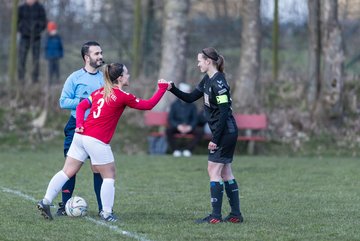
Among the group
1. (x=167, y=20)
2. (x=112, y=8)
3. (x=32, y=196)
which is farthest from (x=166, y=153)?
(x=112, y=8)

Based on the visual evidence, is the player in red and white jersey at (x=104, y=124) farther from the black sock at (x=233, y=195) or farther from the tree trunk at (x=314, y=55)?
the tree trunk at (x=314, y=55)

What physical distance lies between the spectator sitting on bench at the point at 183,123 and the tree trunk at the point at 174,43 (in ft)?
5.59

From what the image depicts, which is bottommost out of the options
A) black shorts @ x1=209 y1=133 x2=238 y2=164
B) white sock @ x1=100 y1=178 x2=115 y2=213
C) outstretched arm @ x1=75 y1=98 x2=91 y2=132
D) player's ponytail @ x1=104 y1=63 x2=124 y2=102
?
white sock @ x1=100 y1=178 x2=115 y2=213

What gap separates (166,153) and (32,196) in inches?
361

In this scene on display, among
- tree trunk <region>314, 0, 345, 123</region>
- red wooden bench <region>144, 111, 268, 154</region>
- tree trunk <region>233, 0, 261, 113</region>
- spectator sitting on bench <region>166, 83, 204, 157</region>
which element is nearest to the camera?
spectator sitting on bench <region>166, 83, 204, 157</region>

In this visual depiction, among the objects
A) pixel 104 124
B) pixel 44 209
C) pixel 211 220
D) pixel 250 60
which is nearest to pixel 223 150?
pixel 211 220

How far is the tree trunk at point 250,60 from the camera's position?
2364 cm

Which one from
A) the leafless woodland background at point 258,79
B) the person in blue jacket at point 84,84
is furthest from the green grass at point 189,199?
the leafless woodland background at point 258,79

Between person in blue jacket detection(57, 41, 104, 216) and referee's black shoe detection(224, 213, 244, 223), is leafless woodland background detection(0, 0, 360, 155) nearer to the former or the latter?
person in blue jacket detection(57, 41, 104, 216)

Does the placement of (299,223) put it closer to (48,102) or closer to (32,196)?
(32,196)

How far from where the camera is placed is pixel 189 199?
12.3 m

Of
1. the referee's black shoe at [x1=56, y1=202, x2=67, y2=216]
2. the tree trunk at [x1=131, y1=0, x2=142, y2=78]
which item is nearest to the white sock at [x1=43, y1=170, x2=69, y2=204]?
the referee's black shoe at [x1=56, y1=202, x2=67, y2=216]

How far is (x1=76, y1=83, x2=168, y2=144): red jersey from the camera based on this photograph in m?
9.91

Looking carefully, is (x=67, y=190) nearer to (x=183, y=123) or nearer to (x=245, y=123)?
(x=183, y=123)
